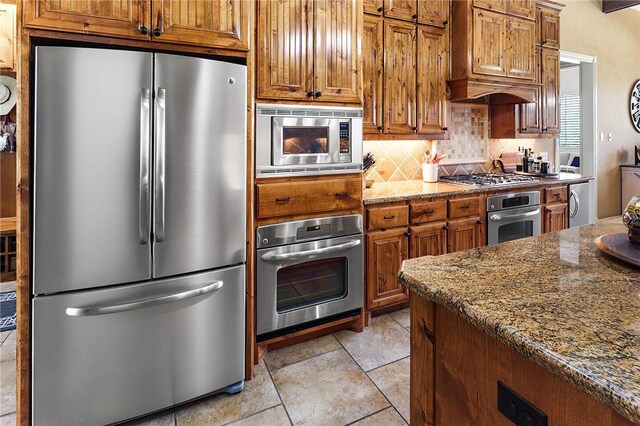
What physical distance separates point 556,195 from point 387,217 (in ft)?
6.78

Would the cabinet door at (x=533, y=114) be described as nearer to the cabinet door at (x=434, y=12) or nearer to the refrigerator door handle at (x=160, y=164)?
the cabinet door at (x=434, y=12)

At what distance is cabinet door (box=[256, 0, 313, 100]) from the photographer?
7.18 feet

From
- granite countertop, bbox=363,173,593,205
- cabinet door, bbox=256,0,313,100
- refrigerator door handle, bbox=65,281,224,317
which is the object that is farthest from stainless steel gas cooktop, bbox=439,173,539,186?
refrigerator door handle, bbox=65,281,224,317

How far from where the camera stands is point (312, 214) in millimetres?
2396

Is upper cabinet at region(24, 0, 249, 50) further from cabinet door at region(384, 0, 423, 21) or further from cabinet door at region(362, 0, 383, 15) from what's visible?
cabinet door at region(384, 0, 423, 21)

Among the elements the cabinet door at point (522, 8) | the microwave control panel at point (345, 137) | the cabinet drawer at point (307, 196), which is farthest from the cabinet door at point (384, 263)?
the cabinet door at point (522, 8)

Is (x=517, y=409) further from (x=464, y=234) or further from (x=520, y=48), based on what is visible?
(x=520, y=48)

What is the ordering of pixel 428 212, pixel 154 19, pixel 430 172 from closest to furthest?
pixel 154 19 → pixel 428 212 → pixel 430 172

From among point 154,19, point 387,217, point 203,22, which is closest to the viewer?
point 154,19

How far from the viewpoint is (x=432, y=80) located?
3260mm

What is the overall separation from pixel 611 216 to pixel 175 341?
21.0ft

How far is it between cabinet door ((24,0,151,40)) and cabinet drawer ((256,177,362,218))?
98 centimetres

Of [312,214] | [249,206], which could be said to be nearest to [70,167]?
[249,206]

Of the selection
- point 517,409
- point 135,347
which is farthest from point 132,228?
point 517,409
